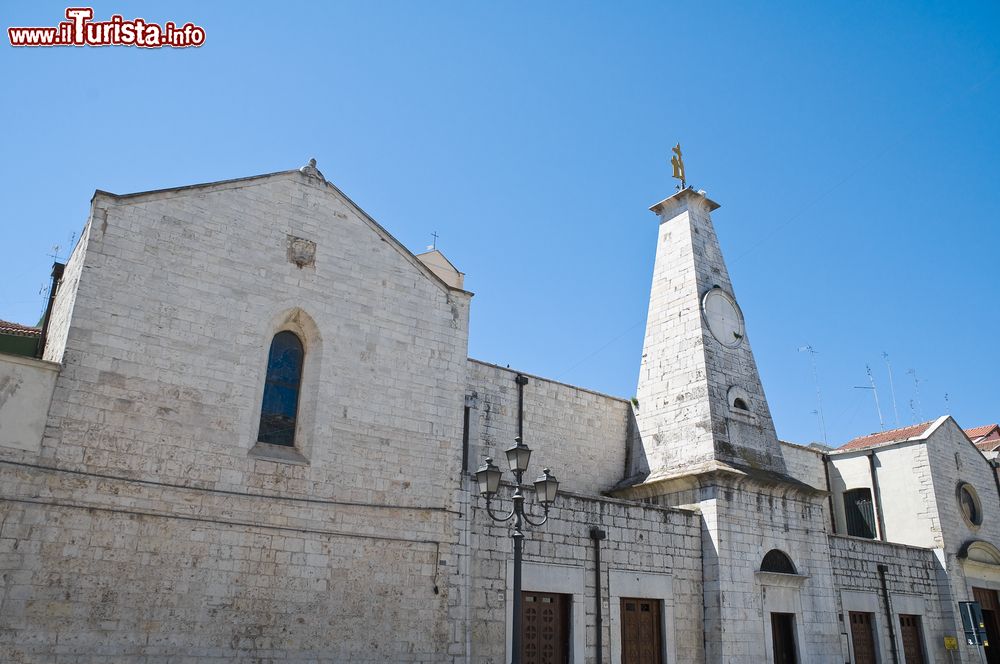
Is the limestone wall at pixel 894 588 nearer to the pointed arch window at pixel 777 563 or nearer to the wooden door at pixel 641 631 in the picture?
the pointed arch window at pixel 777 563

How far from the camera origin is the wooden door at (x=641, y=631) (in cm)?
1536

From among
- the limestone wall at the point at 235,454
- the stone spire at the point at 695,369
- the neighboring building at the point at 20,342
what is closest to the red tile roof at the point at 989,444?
the stone spire at the point at 695,369

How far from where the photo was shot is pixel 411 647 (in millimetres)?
12594

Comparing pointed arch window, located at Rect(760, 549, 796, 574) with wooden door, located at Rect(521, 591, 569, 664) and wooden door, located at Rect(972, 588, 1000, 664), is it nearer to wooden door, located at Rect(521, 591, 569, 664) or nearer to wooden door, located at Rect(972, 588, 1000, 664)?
wooden door, located at Rect(521, 591, 569, 664)

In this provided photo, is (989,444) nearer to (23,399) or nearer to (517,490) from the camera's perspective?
(517,490)

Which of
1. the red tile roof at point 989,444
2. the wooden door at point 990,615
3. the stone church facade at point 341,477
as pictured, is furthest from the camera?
the red tile roof at point 989,444

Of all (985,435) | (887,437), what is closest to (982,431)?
(985,435)

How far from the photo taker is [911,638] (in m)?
21.3

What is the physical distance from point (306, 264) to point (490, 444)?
20.9ft

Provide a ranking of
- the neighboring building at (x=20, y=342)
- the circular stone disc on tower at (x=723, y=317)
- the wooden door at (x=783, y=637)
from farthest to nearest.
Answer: the circular stone disc on tower at (x=723, y=317) < the wooden door at (x=783, y=637) < the neighboring building at (x=20, y=342)

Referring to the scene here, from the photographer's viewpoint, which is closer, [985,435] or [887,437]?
[887,437]

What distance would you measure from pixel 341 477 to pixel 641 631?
23.5ft

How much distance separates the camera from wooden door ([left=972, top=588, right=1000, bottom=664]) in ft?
75.7

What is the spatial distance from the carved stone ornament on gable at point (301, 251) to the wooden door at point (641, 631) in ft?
30.0
